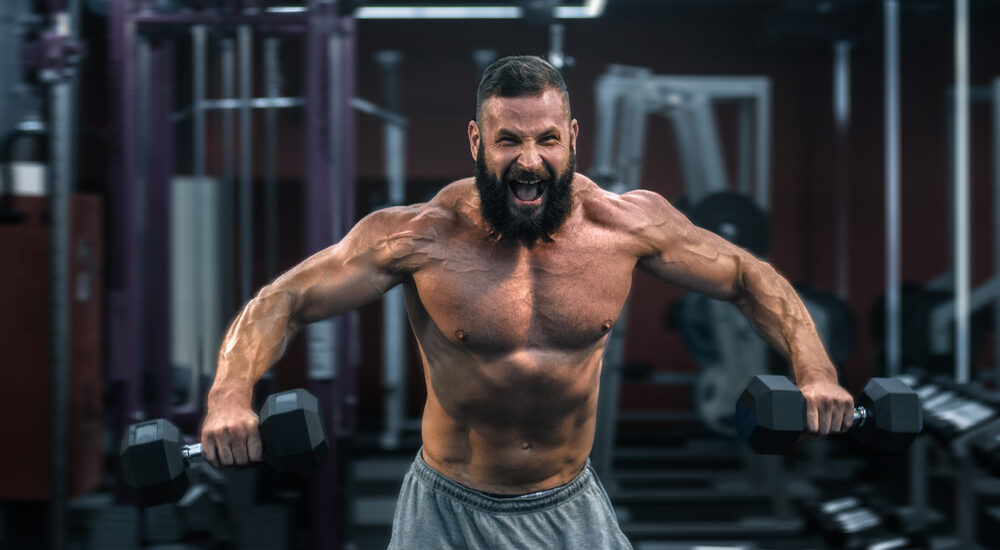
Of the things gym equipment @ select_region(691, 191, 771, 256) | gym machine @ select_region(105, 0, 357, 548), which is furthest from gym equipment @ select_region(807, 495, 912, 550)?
gym machine @ select_region(105, 0, 357, 548)

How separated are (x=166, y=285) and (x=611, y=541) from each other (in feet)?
9.54

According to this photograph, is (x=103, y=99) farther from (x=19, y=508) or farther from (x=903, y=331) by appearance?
(x=903, y=331)

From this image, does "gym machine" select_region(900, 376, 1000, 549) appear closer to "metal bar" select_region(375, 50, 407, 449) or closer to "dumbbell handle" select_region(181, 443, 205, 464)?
"dumbbell handle" select_region(181, 443, 205, 464)

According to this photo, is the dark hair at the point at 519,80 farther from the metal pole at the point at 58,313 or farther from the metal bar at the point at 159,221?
the metal bar at the point at 159,221

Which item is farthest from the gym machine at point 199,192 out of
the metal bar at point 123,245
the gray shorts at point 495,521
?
the gray shorts at point 495,521

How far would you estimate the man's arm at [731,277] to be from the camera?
155 cm

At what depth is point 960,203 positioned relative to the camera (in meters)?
3.68

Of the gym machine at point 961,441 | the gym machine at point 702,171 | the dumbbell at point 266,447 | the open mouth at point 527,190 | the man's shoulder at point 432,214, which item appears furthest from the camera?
the gym machine at point 702,171

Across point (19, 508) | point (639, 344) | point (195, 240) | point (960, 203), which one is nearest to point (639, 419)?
point (639, 344)

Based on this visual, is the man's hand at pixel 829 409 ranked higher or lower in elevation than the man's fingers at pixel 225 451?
higher

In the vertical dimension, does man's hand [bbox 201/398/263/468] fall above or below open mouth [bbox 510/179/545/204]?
below

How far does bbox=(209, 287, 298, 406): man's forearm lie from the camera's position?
1.40m

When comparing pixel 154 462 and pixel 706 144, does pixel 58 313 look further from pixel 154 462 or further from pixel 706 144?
pixel 706 144

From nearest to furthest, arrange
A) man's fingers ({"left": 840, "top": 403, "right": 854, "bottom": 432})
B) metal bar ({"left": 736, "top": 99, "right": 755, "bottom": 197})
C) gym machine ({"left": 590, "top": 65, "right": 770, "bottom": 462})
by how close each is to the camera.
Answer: man's fingers ({"left": 840, "top": 403, "right": 854, "bottom": 432}) → gym machine ({"left": 590, "top": 65, "right": 770, "bottom": 462}) → metal bar ({"left": 736, "top": 99, "right": 755, "bottom": 197})
